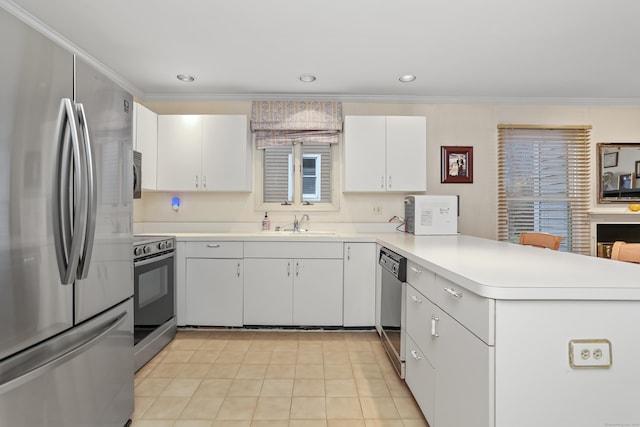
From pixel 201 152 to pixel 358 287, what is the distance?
204 cm

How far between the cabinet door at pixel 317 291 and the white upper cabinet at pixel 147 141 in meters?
1.62

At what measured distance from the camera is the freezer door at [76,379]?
42.0 inches

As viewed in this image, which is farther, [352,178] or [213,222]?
[213,222]

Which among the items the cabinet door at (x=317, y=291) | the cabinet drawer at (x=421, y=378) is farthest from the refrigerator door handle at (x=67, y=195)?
the cabinet door at (x=317, y=291)

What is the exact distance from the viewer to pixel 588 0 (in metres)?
2.08

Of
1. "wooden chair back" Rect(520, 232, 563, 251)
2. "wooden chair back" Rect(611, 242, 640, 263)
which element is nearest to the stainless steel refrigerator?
"wooden chair back" Rect(611, 242, 640, 263)

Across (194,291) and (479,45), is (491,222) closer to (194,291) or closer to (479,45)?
(479,45)

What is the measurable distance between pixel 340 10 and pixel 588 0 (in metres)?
1.48

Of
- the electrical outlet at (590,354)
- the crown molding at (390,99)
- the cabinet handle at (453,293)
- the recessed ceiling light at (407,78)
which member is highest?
the recessed ceiling light at (407,78)

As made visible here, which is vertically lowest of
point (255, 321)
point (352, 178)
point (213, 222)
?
point (255, 321)

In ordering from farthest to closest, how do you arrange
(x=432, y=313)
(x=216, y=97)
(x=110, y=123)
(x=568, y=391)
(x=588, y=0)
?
(x=216, y=97), (x=588, y=0), (x=432, y=313), (x=110, y=123), (x=568, y=391)

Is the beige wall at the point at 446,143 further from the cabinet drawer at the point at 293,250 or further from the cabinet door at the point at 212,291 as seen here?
the cabinet door at the point at 212,291

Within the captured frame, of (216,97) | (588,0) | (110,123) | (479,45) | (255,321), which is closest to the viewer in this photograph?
(110,123)

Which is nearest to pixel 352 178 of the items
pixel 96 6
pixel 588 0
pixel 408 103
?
pixel 408 103
